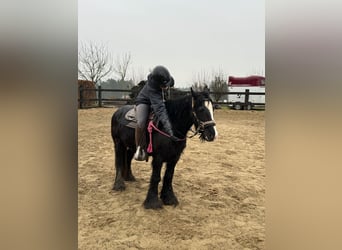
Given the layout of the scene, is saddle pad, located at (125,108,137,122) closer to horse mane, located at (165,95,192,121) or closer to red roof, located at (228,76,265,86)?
horse mane, located at (165,95,192,121)

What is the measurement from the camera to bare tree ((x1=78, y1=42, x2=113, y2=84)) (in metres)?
0.64

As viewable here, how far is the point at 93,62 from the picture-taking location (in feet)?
Answer: 2.28

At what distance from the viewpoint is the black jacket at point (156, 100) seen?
3.16 feet

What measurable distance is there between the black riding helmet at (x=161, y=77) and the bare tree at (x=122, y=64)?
0.23 feet

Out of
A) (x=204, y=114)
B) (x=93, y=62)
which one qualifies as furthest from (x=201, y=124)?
(x=93, y=62)

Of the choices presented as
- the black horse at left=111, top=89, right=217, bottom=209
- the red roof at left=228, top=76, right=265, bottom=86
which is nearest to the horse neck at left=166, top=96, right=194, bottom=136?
the black horse at left=111, top=89, right=217, bottom=209

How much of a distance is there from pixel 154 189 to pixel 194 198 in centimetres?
18

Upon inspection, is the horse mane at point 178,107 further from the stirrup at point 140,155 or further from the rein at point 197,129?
the stirrup at point 140,155

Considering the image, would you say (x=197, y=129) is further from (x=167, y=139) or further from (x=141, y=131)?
(x=141, y=131)

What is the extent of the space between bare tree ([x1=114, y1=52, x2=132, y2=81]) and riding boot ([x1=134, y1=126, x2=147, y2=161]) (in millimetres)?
423
